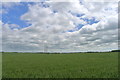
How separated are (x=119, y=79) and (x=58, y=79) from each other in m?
4.57

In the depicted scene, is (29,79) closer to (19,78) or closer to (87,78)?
(19,78)

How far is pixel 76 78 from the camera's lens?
40.8ft

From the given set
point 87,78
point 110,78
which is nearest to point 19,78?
point 87,78

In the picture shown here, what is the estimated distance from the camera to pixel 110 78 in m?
12.8

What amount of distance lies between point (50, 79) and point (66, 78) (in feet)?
3.95

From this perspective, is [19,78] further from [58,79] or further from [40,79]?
[58,79]

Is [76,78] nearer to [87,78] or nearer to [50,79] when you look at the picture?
[87,78]

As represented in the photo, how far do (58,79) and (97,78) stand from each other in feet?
9.67

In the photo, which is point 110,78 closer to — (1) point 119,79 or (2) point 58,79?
(1) point 119,79

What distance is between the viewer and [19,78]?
12.7m

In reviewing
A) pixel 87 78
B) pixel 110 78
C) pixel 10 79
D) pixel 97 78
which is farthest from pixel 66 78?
pixel 10 79

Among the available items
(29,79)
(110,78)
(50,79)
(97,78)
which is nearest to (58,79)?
(50,79)

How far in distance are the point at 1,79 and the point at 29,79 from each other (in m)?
2.07

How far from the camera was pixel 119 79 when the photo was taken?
12.5 metres
